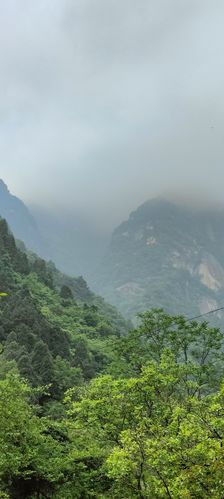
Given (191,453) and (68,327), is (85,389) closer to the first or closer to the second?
(191,453)

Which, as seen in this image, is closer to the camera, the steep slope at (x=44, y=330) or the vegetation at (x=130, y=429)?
the vegetation at (x=130, y=429)

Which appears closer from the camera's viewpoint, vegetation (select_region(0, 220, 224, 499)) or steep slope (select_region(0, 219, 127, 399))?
vegetation (select_region(0, 220, 224, 499))

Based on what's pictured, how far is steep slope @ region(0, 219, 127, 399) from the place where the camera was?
181 feet

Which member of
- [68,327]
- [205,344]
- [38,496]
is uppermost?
[68,327]

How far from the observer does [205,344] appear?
35938 mm

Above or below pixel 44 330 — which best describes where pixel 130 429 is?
below

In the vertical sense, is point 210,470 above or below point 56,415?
below

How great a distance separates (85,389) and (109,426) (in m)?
3.54

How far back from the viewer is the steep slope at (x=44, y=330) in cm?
5512

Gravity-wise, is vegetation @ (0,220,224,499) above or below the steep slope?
below

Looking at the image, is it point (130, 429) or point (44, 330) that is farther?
point (44, 330)

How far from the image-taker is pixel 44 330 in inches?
2680

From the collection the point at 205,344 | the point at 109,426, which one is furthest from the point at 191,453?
the point at 205,344

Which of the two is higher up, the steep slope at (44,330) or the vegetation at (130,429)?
the steep slope at (44,330)
